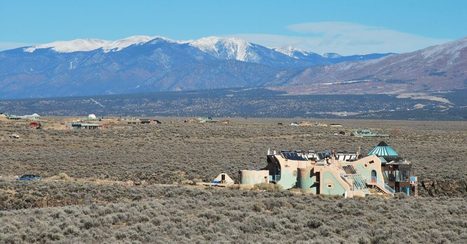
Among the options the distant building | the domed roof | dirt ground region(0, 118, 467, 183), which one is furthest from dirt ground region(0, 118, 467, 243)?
the distant building

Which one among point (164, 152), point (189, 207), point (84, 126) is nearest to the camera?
point (189, 207)

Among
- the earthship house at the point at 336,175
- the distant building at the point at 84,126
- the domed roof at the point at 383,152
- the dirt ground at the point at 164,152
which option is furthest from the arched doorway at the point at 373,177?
the distant building at the point at 84,126

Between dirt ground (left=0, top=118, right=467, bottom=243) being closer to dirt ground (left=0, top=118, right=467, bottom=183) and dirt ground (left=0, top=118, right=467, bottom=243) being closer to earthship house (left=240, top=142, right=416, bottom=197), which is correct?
dirt ground (left=0, top=118, right=467, bottom=183)

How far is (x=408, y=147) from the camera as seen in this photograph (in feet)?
267

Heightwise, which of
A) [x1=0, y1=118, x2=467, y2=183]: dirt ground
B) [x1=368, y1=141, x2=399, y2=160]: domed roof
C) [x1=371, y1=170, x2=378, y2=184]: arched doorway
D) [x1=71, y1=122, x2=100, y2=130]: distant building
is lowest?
[x1=0, y1=118, x2=467, y2=183]: dirt ground

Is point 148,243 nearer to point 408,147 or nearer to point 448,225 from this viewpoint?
point 448,225

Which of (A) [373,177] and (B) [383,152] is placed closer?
(A) [373,177]

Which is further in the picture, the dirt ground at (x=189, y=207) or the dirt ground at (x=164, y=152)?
the dirt ground at (x=164, y=152)

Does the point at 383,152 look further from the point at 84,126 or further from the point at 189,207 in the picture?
the point at 84,126

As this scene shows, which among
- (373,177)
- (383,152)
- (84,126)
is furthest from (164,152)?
(84,126)

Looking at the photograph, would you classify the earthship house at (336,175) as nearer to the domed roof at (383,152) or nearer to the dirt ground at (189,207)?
the domed roof at (383,152)

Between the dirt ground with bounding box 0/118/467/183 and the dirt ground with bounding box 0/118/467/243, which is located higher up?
the dirt ground with bounding box 0/118/467/243

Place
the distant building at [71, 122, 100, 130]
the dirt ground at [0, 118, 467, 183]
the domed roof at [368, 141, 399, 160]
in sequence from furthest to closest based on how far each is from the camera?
the distant building at [71, 122, 100, 130], the dirt ground at [0, 118, 467, 183], the domed roof at [368, 141, 399, 160]

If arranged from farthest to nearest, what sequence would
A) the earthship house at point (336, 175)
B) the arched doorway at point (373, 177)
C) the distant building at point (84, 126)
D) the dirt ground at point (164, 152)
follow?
1. the distant building at point (84, 126)
2. the dirt ground at point (164, 152)
3. the arched doorway at point (373, 177)
4. the earthship house at point (336, 175)
